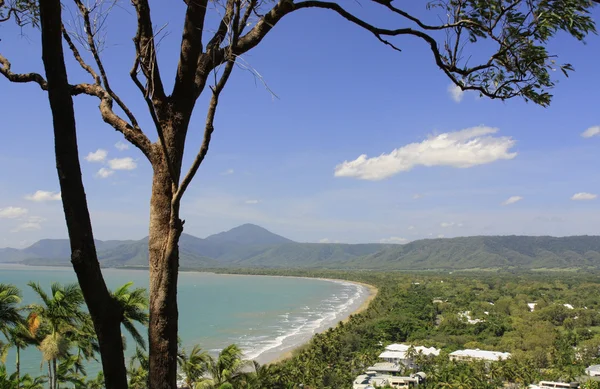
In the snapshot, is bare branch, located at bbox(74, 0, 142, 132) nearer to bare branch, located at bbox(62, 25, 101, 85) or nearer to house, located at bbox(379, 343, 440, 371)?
bare branch, located at bbox(62, 25, 101, 85)

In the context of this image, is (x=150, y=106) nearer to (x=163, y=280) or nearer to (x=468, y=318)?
(x=163, y=280)

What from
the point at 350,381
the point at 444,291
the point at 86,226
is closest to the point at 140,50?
the point at 86,226

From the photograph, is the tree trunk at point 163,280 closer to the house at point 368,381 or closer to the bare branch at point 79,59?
the bare branch at point 79,59

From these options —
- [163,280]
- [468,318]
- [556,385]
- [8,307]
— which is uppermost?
[163,280]

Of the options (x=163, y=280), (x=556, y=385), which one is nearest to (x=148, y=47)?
(x=163, y=280)

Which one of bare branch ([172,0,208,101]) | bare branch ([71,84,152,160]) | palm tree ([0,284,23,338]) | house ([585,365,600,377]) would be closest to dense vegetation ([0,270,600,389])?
palm tree ([0,284,23,338])

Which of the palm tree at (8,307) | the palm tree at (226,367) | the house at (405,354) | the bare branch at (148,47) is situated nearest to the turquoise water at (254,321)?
the house at (405,354)
